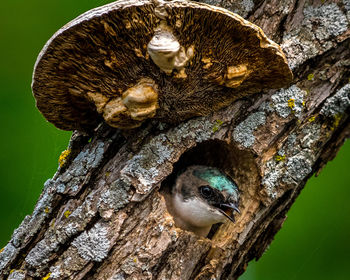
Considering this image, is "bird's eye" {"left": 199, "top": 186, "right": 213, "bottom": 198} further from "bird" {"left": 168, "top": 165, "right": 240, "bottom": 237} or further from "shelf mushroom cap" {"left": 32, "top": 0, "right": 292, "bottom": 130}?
"shelf mushroom cap" {"left": 32, "top": 0, "right": 292, "bottom": 130}

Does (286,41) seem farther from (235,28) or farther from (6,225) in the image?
(6,225)

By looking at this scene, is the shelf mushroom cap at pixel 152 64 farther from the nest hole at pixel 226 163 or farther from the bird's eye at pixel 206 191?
the bird's eye at pixel 206 191

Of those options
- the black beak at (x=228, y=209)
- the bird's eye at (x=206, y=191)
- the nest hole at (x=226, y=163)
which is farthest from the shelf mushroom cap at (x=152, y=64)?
the bird's eye at (x=206, y=191)

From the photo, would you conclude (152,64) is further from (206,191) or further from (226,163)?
(206,191)

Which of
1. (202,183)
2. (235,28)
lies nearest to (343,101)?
(235,28)

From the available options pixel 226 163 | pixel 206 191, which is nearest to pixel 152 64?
pixel 226 163

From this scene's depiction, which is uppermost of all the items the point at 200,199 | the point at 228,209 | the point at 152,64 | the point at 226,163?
the point at 152,64
